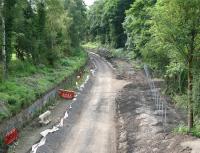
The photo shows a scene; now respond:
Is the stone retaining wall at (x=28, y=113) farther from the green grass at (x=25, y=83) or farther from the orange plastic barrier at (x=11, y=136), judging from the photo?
the green grass at (x=25, y=83)

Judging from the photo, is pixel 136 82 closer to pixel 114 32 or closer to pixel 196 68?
pixel 196 68

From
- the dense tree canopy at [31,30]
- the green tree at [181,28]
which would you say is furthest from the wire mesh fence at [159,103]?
the dense tree canopy at [31,30]

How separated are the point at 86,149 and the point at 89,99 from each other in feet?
70.6

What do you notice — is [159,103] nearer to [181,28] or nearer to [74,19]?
[181,28]

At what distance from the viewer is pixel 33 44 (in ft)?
187

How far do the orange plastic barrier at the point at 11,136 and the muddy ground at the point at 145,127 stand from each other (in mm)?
8584

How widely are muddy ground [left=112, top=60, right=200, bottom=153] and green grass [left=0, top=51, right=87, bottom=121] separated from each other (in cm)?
908

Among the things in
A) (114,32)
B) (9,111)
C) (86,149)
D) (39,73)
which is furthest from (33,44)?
(114,32)

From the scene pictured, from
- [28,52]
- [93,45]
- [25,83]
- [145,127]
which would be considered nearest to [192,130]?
[145,127]

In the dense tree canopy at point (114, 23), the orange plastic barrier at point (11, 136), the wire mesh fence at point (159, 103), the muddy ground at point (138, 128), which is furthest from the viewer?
the dense tree canopy at point (114, 23)

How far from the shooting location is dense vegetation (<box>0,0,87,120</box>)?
39950 millimetres

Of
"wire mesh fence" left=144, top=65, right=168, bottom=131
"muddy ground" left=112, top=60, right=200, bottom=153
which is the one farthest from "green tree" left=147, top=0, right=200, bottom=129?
"wire mesh fence" left=144, top=65, right=168, bottom=131

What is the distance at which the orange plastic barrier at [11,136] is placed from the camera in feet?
104

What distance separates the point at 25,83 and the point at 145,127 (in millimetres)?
16238
